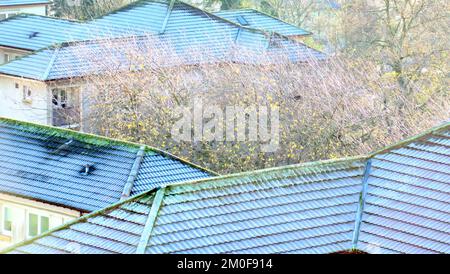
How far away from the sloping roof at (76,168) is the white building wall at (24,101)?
10.8 metres

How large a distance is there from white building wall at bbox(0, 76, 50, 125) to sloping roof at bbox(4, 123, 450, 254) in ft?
64.1

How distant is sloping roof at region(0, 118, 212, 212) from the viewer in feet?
76.3

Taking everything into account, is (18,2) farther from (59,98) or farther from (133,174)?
(133,174)

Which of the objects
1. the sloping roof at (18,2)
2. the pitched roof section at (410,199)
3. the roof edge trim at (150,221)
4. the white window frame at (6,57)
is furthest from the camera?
the sloping roof at (18,2)

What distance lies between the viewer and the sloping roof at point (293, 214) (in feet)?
53.0

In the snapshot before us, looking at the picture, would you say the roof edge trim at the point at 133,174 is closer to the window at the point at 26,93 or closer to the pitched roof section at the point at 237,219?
the pitched roof section at the point at 237,219

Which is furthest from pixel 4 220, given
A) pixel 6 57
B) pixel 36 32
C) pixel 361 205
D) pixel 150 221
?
pixel 6 57

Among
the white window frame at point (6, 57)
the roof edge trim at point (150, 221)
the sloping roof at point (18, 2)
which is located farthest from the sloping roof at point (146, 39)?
the roof edge trim at point (150, 221)

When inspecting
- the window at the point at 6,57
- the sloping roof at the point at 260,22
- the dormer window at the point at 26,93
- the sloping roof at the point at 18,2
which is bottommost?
the dormer window at the point at 26,93

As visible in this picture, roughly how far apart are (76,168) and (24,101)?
14.5m

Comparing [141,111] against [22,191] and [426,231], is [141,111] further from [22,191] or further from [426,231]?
[426,231]

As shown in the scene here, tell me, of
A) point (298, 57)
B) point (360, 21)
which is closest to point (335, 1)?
point (360, 21)

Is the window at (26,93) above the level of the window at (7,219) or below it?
above

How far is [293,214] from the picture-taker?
56.4ft
